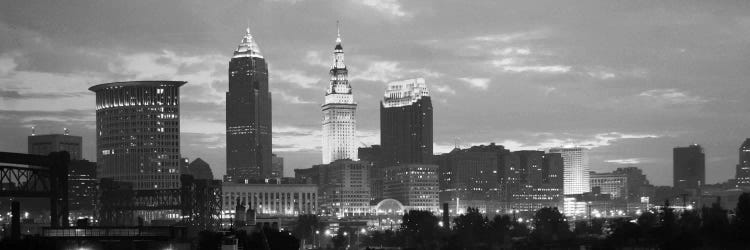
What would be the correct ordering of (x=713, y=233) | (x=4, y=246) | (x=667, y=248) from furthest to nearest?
(x=713, y=233)
(x=667, y=248)
(x=4, y=246)

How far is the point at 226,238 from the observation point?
111m

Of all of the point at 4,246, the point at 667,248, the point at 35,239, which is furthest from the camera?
the point at 667,248

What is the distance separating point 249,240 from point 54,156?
133 feet

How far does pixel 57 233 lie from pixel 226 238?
42.8 m

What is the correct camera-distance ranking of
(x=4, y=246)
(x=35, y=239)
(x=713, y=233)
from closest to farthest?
(x=4, y=246) → (x=35, y=239) → (x=713, y=233)

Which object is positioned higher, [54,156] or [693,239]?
[54,156]

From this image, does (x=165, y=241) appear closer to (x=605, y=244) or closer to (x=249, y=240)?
(x=249, y=240)

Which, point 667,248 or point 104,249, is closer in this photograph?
point 104,249

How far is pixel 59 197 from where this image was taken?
173000mm

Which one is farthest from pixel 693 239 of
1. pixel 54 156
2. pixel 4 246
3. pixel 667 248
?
pixel 4 246

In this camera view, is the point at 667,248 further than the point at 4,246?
Yes

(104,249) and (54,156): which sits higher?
(54,156)

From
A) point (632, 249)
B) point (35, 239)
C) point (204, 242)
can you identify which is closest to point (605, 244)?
point (632, 249)

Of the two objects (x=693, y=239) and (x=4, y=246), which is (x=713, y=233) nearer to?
(x=693, y=239)
